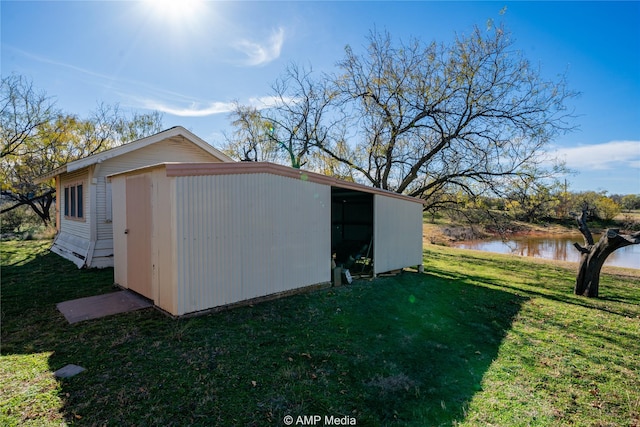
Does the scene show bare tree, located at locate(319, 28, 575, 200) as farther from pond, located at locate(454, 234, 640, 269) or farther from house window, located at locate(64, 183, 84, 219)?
house window, located at locate(64, 183, 84, 219)

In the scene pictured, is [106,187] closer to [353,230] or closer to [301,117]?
[353,230]

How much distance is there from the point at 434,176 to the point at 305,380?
10674 millimetres

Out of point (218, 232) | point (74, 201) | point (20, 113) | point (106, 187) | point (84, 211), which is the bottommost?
point (218, 232)

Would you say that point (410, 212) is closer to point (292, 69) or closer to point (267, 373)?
point (267, 373)

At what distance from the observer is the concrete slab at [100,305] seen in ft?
15.3

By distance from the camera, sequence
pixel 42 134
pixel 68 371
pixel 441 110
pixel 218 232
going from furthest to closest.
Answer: pixel 42 134 → pixel 441 110 → pixel 218 232 → pixel 68 371

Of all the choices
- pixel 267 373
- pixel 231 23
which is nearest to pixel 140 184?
pixel 267 373

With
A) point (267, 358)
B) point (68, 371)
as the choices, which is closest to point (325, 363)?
point (267, 358)

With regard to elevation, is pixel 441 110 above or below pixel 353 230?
above

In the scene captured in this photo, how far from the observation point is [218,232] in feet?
15.8

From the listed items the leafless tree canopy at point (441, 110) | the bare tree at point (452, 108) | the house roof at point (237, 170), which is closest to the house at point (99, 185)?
the house roof at point (237, 170)

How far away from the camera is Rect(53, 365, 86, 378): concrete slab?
9.73 ft

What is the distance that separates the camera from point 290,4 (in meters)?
9.40

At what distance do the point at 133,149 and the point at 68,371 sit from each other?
23.8 feet
